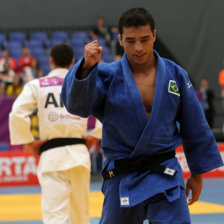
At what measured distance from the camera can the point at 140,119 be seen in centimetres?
306

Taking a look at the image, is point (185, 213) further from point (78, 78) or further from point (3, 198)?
point (3, 198)

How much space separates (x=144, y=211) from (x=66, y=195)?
2.15 metres

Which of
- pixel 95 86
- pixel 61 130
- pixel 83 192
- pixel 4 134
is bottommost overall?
pixel 4 134

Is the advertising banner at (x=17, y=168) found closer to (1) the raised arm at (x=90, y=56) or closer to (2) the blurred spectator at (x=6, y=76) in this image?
(2) the blurred spectator at (x=6, y=76)

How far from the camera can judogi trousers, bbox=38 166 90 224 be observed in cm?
506

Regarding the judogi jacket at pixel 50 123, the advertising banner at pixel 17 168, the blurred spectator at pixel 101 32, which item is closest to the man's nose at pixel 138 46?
the judogi jacket at pixel 50 123

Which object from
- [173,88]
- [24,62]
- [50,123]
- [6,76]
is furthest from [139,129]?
→ [24,62]

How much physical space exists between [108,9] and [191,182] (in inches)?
654

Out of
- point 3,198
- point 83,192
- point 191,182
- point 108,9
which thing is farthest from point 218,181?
point 108,9

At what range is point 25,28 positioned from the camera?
19094 mm

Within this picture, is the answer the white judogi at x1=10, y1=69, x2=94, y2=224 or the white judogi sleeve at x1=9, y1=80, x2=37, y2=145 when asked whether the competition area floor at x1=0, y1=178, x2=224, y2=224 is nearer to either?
the white judogi at x1=10, y1=69, x2=94, y2=224

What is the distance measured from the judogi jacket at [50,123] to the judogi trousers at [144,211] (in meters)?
2.05

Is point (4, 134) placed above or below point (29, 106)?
below

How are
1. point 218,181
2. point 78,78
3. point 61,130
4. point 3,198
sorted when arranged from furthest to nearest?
point 218,181 → point 3,198 → point 61,130 → point 78,78
